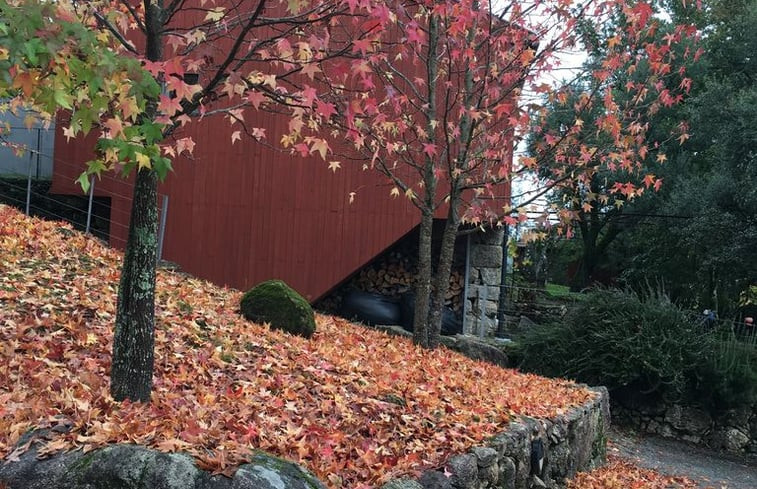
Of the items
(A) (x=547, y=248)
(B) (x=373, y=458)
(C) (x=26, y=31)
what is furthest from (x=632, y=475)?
(A) (x=547, y=248)

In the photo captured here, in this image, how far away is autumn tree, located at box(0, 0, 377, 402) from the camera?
7.09ft

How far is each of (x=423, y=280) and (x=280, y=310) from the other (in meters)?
1.67

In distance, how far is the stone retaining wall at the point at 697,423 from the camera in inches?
350

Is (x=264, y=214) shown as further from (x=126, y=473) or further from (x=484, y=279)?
(x=126, y=473)

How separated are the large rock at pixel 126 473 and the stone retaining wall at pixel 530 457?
746 mm

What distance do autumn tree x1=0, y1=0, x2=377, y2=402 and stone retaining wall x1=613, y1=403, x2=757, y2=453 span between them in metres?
7.54

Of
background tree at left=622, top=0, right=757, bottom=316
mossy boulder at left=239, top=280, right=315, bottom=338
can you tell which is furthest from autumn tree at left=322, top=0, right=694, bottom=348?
background tree at left=622, top=0, right=757, bottom=316

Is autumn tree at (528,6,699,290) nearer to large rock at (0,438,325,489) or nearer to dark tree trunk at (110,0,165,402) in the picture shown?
dark tree trunk at (110,0,165,402)

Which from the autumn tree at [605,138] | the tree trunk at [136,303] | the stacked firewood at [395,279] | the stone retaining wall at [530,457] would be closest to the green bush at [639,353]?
the stacked firewood at [395,279]

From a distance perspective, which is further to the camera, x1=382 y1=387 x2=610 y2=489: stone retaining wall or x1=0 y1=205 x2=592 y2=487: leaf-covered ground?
x1=382 y1=387 x2=610 y2=489: stone retaining wall

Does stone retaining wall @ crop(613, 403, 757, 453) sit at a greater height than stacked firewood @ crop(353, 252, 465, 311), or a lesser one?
lesser

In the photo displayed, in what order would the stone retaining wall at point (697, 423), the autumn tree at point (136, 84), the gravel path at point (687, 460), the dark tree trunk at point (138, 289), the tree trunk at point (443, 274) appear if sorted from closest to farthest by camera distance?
the autumn tree at point (136, 84)
the dark tree trunk at point (138, 289)
the tree trunk at point (443, 274)
the gravel path at point (687, 460)
the stone retaining wall at point (697, 423)

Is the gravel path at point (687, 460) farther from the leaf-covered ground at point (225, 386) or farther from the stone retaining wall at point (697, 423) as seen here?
the leaf-covered ground at point (225, 386)

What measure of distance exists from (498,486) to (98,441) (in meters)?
2.42
